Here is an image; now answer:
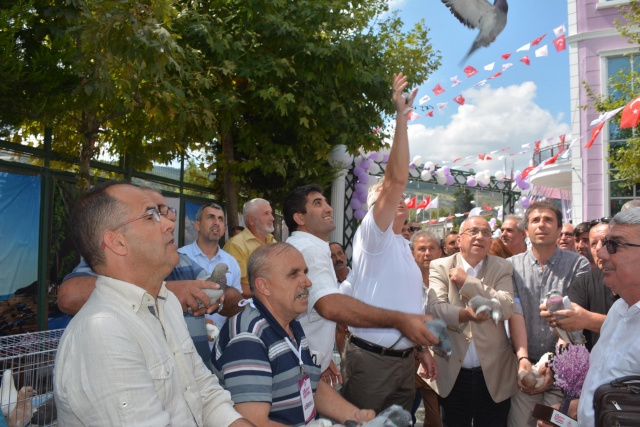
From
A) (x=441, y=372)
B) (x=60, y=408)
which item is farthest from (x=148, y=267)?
(x=441, y=372)

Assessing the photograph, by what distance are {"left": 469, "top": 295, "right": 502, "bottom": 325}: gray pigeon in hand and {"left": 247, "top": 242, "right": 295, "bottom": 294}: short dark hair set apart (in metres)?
1.38

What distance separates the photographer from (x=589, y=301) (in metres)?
3.68

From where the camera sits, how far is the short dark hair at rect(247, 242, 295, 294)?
2.62 m

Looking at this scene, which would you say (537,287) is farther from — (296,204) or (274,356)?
(274,356)

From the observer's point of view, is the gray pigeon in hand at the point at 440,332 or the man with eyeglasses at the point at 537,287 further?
the man with eyeglasses at the point at 537,287

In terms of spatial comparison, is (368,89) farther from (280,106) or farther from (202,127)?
(202,127)

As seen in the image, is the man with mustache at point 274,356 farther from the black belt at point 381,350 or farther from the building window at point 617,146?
the building window at point 617,146

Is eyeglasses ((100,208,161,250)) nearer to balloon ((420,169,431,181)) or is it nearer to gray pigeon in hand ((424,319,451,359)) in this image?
gray pigeon in hand ((424,319,451,359))

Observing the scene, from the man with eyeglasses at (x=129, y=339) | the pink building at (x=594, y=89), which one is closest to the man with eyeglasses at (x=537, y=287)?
the man with eyeglasses at (x=129, y=339)

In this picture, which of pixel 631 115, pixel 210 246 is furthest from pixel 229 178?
pixel 631 115

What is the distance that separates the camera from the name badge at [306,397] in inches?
96.0

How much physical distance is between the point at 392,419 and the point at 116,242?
1.26 metres

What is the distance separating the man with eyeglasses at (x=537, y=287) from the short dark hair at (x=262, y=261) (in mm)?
2144

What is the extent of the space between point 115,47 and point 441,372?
11.7 feet
